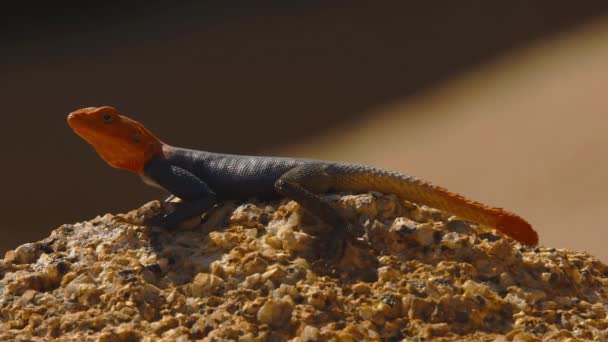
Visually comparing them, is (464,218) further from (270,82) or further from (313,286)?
(270,82)

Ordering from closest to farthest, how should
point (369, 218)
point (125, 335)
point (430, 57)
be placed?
point (125, 335) < point (369, 218) < point (430, 57)

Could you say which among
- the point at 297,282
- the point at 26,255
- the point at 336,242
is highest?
the point at 336,242

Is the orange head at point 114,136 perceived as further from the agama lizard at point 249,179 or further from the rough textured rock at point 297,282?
the rough textured rock at point 297,282

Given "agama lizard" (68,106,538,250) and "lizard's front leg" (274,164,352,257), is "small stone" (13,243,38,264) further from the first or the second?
"lizard's front leg" (274,164,352,257)

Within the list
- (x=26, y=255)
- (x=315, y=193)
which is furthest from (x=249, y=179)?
(x=26, y=255)

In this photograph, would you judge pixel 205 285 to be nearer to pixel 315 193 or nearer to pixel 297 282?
pixel 297 282

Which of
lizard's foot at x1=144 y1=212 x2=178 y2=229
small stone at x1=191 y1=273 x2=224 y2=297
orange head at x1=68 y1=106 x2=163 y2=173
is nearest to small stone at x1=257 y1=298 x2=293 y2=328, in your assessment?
small stone at x1=191 y1=273 x2=224 y2=297

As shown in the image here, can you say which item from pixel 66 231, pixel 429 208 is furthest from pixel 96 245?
pixel 429 208
